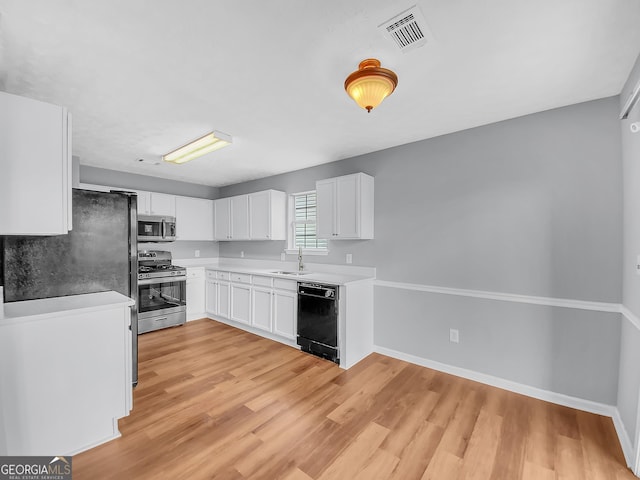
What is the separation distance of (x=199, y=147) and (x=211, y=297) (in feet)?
8.99

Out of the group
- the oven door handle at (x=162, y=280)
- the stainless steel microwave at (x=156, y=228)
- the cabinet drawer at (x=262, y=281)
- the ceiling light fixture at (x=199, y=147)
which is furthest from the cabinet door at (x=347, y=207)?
the stainless steel microwave at (x=156, y=228)

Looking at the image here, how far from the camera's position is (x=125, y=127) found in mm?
2875

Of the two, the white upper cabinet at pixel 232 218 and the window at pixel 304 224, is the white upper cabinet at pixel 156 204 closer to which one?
the white upper cabinet at pixel 232 218

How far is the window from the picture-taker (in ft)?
14.6

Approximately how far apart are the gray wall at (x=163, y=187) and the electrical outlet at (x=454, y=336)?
4.70 meters

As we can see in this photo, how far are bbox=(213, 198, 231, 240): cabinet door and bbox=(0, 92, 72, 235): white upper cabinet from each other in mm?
3572

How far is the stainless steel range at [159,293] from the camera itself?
4.21 metres

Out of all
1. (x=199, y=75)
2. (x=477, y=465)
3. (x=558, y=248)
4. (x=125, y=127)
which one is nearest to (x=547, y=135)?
(x=558, y=248)

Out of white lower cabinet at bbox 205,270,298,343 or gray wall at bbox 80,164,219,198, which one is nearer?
white lower cabinet at bbox 205,270,298,343

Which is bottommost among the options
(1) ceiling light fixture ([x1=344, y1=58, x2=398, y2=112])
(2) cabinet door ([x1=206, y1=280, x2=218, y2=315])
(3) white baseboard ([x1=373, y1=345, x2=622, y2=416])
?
(3) white baseboard ([x1=373, y1=345, x2=622, y2=416])

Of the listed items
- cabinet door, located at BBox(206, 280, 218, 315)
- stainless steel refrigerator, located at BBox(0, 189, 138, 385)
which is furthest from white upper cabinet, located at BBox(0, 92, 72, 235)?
cabinet door, located at BBox(206, 280, 218, 315)

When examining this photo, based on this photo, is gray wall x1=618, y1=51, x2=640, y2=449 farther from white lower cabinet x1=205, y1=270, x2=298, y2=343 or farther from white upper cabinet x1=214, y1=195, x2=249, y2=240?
white upper cabinet x1=214, y1=195, x2=249, y2=240

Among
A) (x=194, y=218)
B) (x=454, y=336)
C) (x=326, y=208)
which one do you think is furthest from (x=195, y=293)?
(x=454, y=336)

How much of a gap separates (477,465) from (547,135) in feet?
8.85
